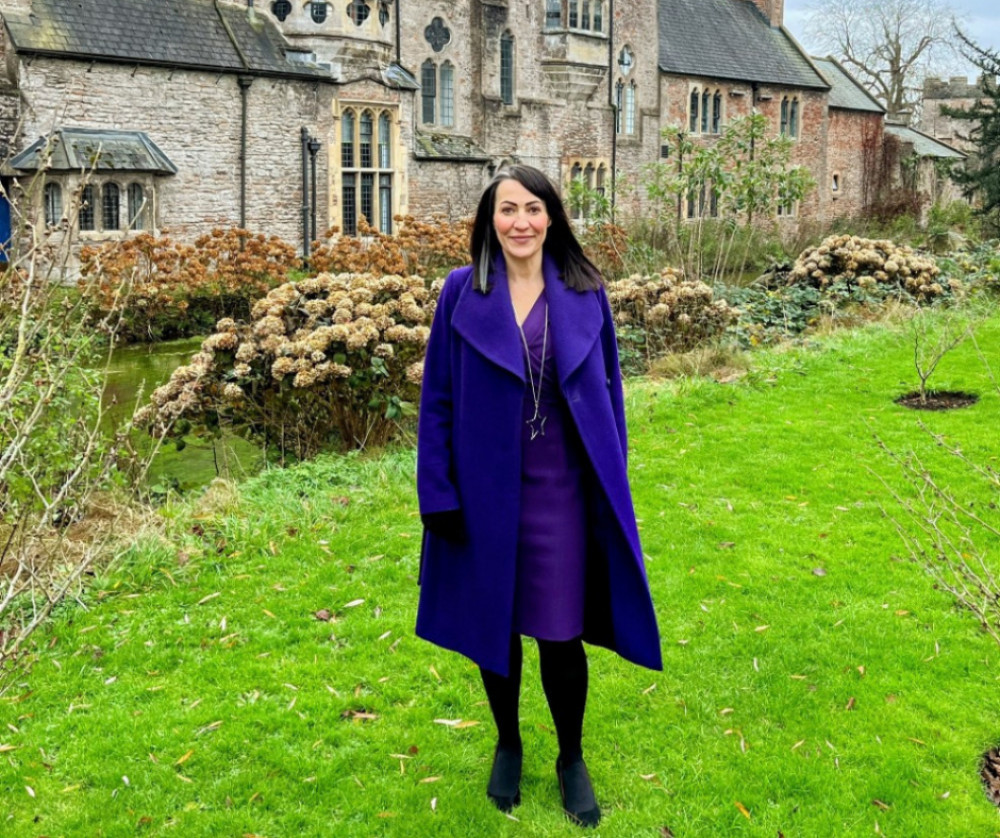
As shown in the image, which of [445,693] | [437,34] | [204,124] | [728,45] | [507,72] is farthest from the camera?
[728,45]

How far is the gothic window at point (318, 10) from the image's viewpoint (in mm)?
23141

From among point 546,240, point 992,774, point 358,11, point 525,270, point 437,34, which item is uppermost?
point 437,34

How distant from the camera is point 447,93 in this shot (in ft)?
91.8

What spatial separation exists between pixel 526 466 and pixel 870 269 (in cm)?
1303

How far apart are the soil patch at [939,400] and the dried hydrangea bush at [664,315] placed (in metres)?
2.47

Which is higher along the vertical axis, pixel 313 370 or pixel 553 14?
pixel 553 14

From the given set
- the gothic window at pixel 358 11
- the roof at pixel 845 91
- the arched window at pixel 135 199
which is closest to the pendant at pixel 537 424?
the arched window at pixel 135 199

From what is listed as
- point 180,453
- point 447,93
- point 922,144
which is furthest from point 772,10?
point 180,453

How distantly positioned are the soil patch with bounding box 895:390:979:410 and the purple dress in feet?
23.9

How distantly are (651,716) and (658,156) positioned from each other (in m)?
32.8

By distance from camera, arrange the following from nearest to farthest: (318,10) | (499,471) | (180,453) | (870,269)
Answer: (499,471) → (180,453) → (870,269) → (318,10)

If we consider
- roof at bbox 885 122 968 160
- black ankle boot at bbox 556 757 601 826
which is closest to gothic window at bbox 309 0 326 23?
black ankle boot at bbox 556 757 601 826

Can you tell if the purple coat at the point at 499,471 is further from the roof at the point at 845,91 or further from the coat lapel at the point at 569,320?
the roof at the point at 845,91

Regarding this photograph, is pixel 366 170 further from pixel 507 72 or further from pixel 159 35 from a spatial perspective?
pixel 507 72
